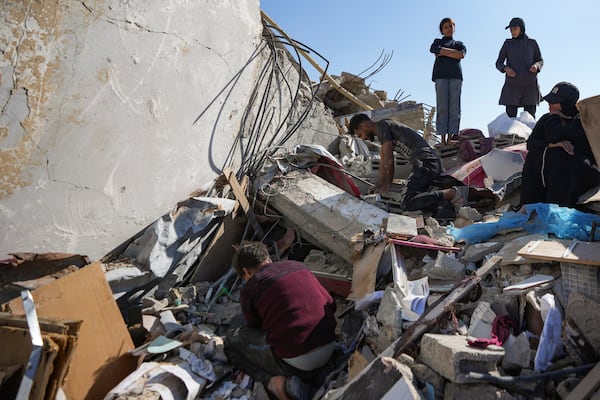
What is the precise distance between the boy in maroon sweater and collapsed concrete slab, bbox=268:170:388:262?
123cm

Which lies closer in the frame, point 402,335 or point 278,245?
point 402,335

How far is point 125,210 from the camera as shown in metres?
4.09

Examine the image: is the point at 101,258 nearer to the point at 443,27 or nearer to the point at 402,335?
the point at 402,335

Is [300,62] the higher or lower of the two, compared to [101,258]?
higher

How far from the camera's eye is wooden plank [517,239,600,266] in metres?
2.98

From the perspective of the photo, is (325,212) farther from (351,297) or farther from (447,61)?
(447,61)

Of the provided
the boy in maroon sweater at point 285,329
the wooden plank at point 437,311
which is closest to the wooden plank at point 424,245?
the wooden plank at point 437,311

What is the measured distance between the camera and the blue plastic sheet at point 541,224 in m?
3.65

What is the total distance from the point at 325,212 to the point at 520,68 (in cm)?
397

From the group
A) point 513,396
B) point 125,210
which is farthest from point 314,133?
point 513,396

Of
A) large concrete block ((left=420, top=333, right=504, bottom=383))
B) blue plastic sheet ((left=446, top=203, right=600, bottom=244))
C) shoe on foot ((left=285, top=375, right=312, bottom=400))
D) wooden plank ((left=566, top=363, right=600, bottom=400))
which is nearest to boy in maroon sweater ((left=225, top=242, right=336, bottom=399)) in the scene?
shoe on foot ((left=285, top=375, right=312, bottom=400))

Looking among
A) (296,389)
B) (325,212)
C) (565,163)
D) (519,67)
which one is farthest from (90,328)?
(519,67)

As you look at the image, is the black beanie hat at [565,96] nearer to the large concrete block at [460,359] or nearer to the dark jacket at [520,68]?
the dark jacket at [520,68]

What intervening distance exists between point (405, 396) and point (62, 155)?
294 cm
